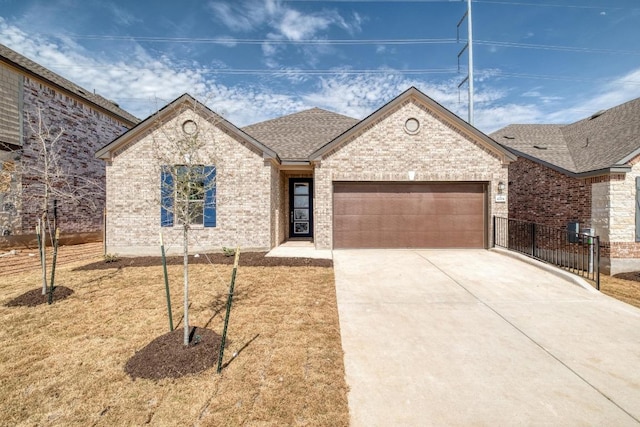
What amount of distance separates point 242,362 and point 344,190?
26.7ft

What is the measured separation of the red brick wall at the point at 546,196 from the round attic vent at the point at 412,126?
565cm

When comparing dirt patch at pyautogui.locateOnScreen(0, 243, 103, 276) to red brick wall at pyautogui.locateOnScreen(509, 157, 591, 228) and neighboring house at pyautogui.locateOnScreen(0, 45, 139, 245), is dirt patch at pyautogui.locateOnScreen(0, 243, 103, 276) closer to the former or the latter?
neighboring house at pyautogui.locateOnScreen(0, 45, 139, 245)

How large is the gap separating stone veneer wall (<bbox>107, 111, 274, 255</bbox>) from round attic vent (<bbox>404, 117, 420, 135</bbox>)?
219 inches

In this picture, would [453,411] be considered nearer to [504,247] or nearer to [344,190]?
[344,190]

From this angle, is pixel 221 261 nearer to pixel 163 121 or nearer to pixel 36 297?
pixel 36 297

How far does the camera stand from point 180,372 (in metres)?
3.22

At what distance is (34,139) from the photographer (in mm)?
11367

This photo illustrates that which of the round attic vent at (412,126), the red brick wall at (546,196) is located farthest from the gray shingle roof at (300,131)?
the red brick wall at (546,196)

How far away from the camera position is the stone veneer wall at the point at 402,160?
10.6 meters

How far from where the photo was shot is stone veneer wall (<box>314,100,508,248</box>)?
34.8 ft

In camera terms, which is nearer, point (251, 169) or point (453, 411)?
point (453, 411)

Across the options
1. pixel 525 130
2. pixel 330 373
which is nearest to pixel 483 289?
pixel 330 373

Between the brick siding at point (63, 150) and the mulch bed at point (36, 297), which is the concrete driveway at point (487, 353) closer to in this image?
the mulch bed at point (36, 297)

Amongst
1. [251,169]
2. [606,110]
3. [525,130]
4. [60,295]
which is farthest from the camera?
[525,130]
